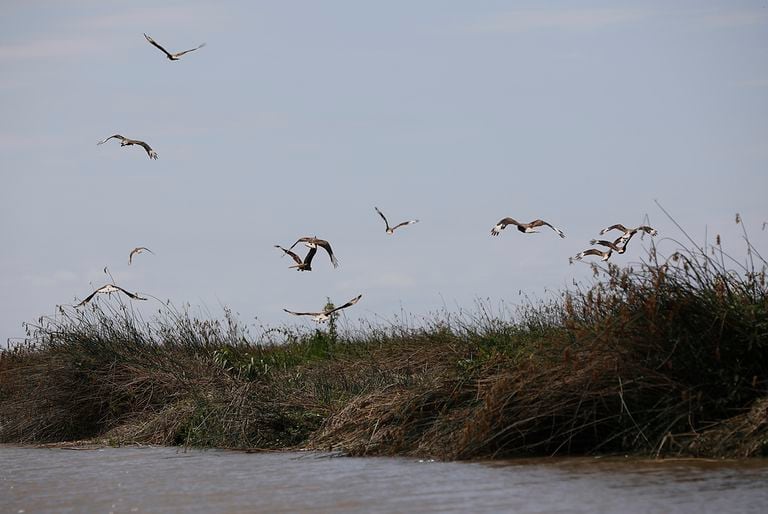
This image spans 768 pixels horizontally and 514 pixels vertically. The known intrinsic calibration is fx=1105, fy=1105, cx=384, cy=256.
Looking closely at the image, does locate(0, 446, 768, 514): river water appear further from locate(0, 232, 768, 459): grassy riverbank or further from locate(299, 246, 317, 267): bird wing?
locate(299, 246, 317, 267): bird wing

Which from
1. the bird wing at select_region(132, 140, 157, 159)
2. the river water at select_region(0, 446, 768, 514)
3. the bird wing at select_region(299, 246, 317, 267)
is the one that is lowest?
the river water at select_region(0, 446, 768, 514)

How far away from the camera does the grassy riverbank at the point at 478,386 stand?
9.20 m

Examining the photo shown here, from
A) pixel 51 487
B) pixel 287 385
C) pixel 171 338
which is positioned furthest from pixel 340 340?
pixel 51 487

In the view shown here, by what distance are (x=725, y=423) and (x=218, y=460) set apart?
16.9 ft

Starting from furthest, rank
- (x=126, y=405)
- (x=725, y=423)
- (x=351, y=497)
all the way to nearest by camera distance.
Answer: (x=126, y=405), (x=725, y=423), (x=351, y=497)

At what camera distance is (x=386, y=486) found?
28.8 feet

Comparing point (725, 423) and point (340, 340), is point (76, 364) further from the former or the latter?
point (725, 423)

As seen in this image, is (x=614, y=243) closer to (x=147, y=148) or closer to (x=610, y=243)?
(x=610, y=243)

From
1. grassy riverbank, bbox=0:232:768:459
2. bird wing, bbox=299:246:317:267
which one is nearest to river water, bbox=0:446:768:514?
grassy riverbank, bbox=0:232:768:459

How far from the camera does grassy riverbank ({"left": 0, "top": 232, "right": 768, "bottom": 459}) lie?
9195 millimetres

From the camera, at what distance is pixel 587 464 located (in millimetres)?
9070

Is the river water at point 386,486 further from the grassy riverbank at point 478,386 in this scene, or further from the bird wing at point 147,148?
the bird wing at point 147,148

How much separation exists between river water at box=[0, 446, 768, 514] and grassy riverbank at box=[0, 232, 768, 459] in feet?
1.17

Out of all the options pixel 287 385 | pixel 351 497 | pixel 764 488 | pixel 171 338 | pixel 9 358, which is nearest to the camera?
pixel 764 488
